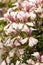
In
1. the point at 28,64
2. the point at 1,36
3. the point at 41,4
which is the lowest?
the point at 28,64

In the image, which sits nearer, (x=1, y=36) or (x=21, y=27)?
(x=21, y=27)

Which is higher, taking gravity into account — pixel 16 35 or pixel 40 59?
pixel 16 35

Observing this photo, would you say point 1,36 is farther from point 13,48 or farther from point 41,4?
point 41,4

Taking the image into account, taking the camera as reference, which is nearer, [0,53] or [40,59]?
[40,59]

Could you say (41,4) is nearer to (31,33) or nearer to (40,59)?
(31,33)

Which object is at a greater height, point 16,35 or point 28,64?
point 16,35

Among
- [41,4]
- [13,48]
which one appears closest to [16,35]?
[13,48]

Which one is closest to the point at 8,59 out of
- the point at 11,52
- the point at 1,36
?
the point at 11,52
